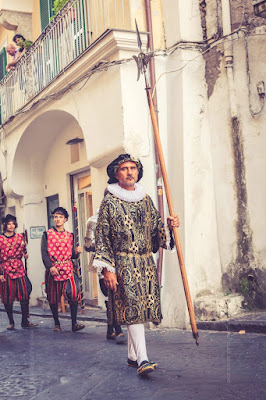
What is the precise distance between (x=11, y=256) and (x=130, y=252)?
4838 mm

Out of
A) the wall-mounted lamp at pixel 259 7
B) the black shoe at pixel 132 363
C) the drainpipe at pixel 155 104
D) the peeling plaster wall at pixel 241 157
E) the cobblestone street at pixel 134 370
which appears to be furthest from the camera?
the drainpipe at pixel 155 104

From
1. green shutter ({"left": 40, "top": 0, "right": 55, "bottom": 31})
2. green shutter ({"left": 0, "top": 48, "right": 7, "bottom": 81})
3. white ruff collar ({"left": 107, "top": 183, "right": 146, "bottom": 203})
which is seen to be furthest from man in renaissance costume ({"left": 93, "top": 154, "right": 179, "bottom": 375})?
green shutter ({"left": 0, "top": 48, "right": 7, "bottom": 81})

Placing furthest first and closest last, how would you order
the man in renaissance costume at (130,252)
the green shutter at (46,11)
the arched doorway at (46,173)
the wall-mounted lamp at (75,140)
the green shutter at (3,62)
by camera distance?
the green shutter at (3,62), the green shutter at (46,11), the arched doorway at (46,173), the wall-mounted lamp at (75,140), the man in renaissance costume at (130,252)

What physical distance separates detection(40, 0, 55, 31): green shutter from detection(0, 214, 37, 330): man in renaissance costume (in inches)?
237

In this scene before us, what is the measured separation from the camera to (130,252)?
566cm

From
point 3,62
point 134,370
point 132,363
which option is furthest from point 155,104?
point 3,62

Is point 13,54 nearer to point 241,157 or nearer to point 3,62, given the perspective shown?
point 3,62

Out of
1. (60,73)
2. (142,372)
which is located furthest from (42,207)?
(142,372)

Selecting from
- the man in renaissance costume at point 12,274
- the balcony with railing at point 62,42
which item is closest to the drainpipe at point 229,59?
the balcony with railing at point 62,42

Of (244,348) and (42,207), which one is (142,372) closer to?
(244,348)

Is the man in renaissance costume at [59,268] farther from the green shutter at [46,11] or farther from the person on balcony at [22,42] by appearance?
the person on balcony at [22,42]

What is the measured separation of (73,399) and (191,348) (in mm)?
2124

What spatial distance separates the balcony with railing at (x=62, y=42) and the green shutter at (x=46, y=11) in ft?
3.92

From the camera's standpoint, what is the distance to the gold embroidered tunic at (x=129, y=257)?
5.57 metres
